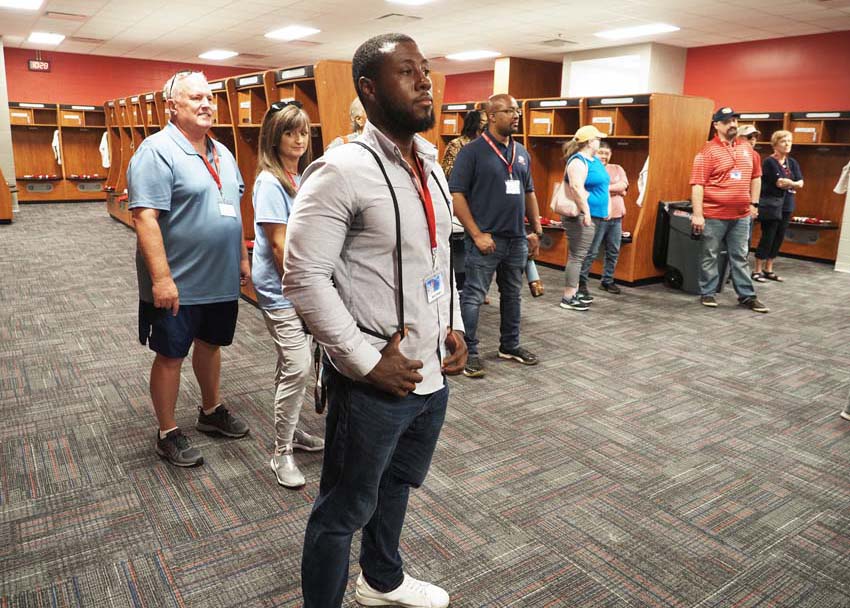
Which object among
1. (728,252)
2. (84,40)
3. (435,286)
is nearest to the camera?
(435,286)

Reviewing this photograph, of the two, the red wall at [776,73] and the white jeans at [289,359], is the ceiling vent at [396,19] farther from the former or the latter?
the white jeans at [289,359]

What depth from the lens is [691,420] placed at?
3121mm

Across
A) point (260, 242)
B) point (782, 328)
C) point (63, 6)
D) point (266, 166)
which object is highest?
point (63, 6)

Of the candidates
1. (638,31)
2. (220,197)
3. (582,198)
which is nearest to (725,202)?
(582,198)

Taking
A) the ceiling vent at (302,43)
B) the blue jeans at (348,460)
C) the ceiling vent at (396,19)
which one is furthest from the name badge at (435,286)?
the ceiling vent at (302,43)

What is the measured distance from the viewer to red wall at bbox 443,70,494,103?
16.5m

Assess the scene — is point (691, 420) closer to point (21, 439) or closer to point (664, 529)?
point (664, 529)

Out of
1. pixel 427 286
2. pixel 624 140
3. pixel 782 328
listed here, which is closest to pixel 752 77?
pixel 624 140

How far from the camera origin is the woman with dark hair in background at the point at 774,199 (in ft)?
21.0

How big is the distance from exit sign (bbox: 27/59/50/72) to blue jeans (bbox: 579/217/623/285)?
1364 centimetres

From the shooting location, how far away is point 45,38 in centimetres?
1205

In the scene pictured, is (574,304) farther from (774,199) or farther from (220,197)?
(220,197)

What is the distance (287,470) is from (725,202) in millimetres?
4243

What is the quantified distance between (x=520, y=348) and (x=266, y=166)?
214 centimetres
